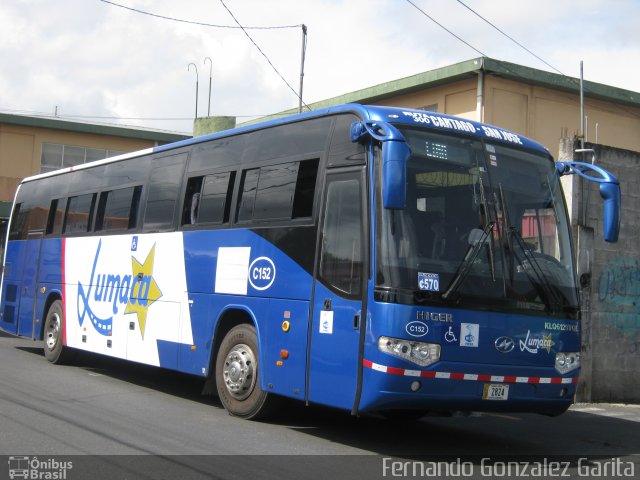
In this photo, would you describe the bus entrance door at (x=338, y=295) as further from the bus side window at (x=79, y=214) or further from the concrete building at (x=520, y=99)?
the concrete building at (x=520, y=99)

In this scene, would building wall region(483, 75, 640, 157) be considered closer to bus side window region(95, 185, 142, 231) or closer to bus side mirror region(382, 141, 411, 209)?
bus side window region(95, 185, 142, 231)

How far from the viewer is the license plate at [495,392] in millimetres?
7793

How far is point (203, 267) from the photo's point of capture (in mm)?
10539

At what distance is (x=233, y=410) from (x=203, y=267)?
1.93m

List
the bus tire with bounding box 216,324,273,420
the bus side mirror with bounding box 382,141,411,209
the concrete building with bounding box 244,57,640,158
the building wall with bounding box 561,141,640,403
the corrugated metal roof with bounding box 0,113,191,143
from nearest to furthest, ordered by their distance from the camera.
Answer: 1. the bus side mirror with bounding box 382,141,411,209
2. the bus tire with bounding box 216,324,273,420
3. the building wall with bounding box 561,141,640,403
4. the concrete building with bounding box 244,57,640,158
5. the corrugated metal roof with bounding box 0,113,191,143

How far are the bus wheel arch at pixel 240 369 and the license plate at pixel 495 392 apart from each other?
8.59 ft

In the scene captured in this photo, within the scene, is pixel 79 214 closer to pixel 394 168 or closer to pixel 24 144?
pixel 394 168

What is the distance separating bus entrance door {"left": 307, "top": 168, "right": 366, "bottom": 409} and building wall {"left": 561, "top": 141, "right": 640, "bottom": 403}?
685 cm

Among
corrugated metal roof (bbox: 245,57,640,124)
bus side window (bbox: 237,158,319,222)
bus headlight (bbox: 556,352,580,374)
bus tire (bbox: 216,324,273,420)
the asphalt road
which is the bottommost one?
the asphalt road

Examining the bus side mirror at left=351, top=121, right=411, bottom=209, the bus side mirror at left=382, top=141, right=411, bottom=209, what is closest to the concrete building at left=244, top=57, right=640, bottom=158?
the bus side mirror at left=351, top=121, right=411, bottom=209

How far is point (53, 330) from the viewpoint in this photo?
15.0 m

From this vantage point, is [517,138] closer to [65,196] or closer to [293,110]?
[65,196]

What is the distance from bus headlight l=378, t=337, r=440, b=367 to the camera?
7.41 m

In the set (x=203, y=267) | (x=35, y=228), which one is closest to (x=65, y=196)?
(x=35, y=228)
